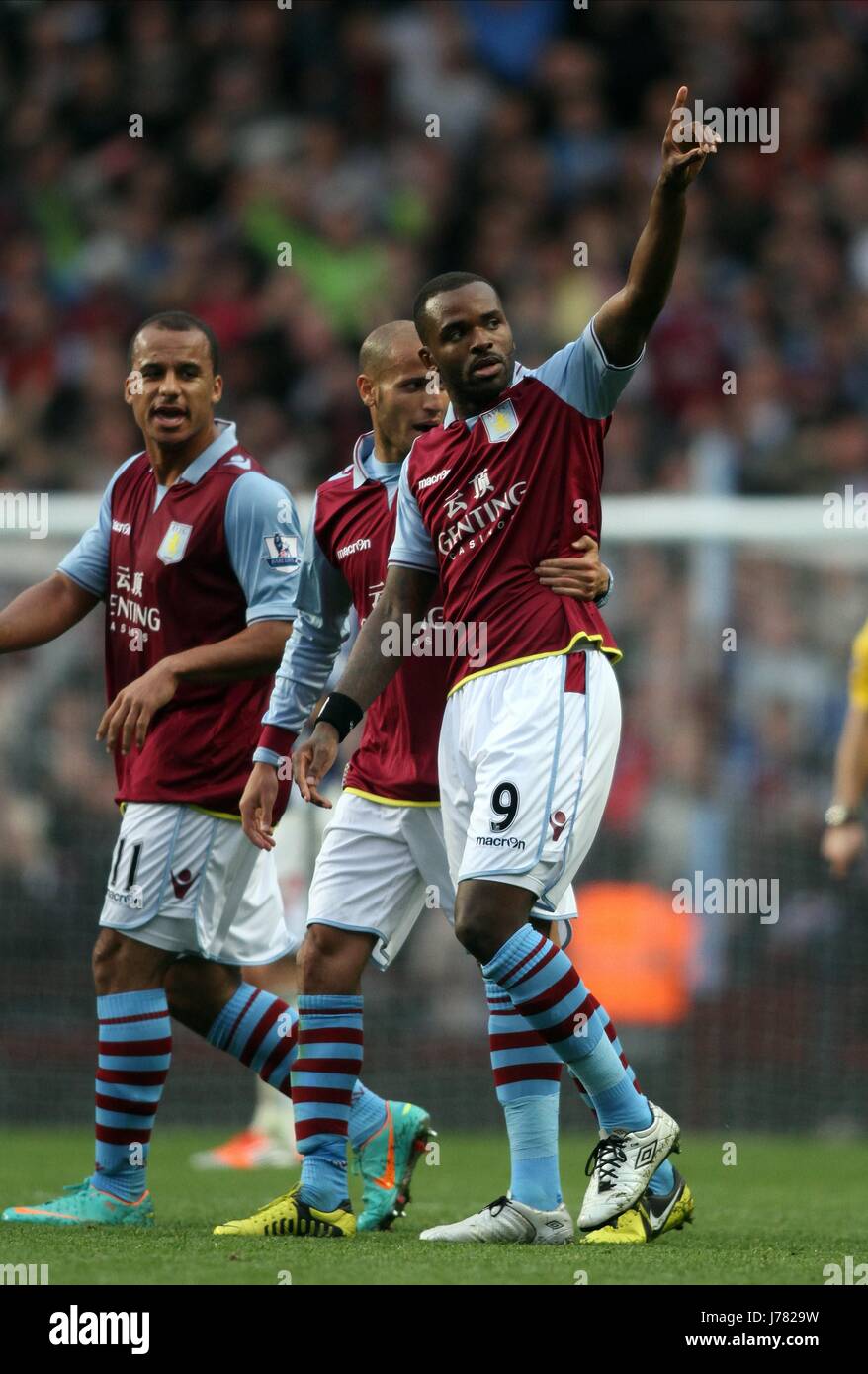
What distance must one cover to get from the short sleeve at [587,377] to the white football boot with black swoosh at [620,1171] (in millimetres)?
1775

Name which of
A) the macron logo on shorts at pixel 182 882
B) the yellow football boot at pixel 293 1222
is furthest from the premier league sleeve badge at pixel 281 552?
the yellow football boot at pixel 293 1222

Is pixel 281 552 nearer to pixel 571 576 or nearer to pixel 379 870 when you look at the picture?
pixel 379 870

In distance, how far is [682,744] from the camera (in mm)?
10273

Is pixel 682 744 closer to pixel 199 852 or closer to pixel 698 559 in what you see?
pixel 698 559

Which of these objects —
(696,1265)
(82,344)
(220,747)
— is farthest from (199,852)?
(82,344)

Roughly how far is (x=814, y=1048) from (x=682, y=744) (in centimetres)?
155

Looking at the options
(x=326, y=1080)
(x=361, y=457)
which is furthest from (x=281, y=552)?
(x=326, y=1080)

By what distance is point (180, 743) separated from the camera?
6.19m

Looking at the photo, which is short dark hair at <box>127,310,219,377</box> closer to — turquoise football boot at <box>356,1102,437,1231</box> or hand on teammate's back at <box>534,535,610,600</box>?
hand on teammate's back at <box>534,535,610,600</box>

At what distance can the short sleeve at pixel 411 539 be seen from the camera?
5.67 m

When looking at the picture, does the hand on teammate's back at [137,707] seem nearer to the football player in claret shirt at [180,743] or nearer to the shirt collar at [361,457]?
the football player in claret shirt at [180,743]

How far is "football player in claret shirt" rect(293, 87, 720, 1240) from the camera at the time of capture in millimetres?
5160

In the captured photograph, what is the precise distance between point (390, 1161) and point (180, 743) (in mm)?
1335

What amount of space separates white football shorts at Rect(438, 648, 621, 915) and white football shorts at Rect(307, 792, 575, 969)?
645 mm
